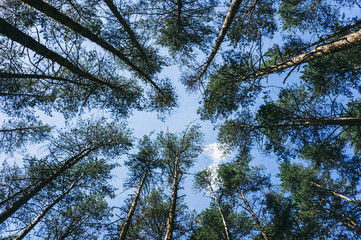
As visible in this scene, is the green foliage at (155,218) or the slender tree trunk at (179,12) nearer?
the slender tree trunk at (179,12)

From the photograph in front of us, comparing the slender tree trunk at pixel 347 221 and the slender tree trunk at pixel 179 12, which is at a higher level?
the slender tree trunk at pixel 179 12

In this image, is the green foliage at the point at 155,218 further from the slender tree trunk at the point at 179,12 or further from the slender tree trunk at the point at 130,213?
the slender tree trunk at the point at 179,12

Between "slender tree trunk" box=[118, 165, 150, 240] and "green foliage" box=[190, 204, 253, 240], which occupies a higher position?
"green foliage" box=[190, 204, 253, 240]

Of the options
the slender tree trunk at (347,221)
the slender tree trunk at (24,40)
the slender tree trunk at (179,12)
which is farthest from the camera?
the slender tree trunk at (347,221)

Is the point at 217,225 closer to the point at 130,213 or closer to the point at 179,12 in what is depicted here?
the point at 130,213

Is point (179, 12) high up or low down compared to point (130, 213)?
up

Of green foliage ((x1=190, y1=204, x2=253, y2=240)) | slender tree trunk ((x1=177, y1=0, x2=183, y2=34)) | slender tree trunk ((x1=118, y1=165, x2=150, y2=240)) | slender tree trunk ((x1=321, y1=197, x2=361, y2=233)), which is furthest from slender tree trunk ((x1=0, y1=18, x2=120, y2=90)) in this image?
slender tree trunk ((x1=321, y1=197, x2=361, y2=233))

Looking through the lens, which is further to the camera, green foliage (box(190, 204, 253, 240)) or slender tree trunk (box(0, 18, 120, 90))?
green foliage (box(190, 204, 253, 240))

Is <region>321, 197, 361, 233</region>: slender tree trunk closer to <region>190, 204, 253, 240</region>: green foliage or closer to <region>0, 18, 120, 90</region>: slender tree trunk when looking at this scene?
<region>190, 204, 253, 240</region>: green foliage

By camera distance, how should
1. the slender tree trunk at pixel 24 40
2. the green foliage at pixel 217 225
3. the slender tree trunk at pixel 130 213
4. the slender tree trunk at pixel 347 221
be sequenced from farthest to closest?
the green foliage at pixel 217 225 < the slender tree trunk at pixel 347 221 < the slender tree trunk at pixel 130 213 < the slender tree trunk at pixel 24 40

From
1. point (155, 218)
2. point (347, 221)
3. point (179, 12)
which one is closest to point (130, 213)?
point (155, 218)

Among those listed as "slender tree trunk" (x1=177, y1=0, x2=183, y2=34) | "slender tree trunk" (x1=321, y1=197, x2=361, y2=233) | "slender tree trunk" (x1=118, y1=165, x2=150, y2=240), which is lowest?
"slender tree trunk" (x1=118, y1=165, x2=150, y2=240)

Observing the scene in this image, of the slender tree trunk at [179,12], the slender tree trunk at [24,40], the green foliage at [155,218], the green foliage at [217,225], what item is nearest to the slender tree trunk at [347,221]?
the green foliage at [217,225]

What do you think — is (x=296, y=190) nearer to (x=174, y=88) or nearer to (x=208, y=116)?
(x=208, y=116)
